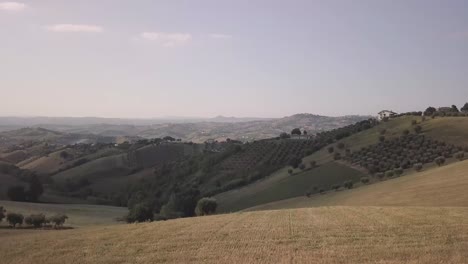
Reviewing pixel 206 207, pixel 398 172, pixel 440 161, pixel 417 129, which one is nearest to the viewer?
pixel 206 207

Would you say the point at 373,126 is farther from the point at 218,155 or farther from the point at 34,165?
the point at 34,165

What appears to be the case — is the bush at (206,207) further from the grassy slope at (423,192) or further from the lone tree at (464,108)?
the lone tree at (464,108)

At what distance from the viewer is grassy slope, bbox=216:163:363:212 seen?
3716 inches

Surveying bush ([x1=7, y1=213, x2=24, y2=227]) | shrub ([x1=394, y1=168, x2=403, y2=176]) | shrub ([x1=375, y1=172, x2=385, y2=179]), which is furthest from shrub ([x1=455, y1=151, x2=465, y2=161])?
bush ([x1=7, y1=213, x2=24, y2=227])

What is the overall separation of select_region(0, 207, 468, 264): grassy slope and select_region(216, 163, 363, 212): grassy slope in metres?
53.7

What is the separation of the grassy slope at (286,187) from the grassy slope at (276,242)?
5371cm

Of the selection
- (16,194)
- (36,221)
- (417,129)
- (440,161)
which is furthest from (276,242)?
(16,194)

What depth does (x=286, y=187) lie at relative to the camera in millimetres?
101000

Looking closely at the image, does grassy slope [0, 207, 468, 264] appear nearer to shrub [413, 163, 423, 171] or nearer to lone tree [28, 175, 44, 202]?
shrub [413, 163, 423, 171]

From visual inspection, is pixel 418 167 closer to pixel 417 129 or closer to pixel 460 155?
pixel 460 155

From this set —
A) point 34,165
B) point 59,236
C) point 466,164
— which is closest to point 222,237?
point 59,236

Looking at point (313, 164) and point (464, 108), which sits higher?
point (464, 108)

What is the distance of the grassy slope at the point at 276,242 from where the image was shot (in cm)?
2519

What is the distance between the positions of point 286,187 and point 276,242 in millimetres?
72423
